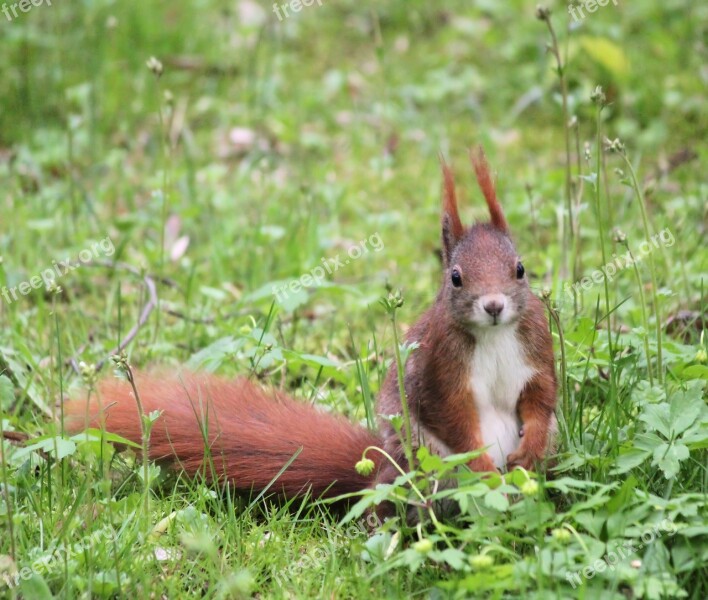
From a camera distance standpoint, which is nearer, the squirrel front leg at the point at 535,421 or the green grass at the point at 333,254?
the green grass at the point at 333,254

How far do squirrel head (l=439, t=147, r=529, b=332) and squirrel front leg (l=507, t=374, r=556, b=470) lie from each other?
15cm

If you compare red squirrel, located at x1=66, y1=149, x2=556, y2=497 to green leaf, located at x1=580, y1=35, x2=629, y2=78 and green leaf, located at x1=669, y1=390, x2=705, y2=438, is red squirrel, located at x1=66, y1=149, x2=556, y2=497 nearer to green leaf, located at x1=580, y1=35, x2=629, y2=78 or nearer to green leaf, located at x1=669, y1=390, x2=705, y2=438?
green leaf, located at x1=669, y1=390, x2=705, y2=438

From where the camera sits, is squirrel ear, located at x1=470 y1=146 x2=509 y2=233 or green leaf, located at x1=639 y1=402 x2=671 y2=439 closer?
green leaf, located at x1=639 y1=402 x2=671 y2=439

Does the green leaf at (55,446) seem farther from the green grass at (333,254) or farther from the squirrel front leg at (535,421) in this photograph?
the squirrel front leg at (535,421)

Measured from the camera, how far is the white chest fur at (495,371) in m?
1.97

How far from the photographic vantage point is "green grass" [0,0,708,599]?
1796 mm

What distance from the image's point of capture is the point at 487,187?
2.03 metres

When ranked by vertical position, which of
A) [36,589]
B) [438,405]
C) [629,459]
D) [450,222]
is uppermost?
[450,222]

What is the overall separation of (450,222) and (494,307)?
25cm

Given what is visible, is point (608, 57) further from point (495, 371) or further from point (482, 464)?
point (482, 464)

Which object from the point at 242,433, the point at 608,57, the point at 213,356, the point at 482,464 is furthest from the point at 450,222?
the point at 608,57

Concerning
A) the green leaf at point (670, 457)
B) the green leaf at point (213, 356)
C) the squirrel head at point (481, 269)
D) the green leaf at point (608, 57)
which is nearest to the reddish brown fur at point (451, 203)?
the squirrel head at point (481, 269)

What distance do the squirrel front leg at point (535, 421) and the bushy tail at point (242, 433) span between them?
0.31 meters

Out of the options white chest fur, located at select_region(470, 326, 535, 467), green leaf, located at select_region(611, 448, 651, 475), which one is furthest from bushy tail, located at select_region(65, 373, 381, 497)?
green leaf, located at select_region(611, 448, 651, 475)
